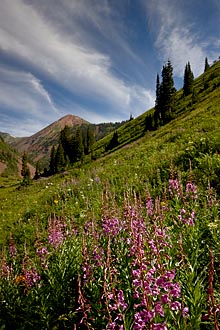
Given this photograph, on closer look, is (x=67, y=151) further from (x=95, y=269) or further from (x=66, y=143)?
(x=95, y=269)

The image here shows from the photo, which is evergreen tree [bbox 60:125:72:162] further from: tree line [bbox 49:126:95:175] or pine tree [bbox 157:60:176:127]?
pine tree [bbox 157:60:176:127]

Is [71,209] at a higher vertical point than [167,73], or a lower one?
lower

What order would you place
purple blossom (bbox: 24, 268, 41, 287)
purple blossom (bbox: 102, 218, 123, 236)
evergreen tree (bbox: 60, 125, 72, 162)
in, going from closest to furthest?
purple blossom (bbox: 102, 218, 123, 236), purple blossom (bbox: 24, 268, 41, 287), evergreen tree (bbox: 60, 125, 72, 162)

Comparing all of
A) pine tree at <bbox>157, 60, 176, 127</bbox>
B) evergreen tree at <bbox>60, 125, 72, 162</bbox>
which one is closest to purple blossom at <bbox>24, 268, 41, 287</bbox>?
pine tree at <bbox>157, 60, 176, 127</bbox>

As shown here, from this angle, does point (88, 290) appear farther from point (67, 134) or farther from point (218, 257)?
point (67, 134)

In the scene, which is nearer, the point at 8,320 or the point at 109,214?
the point at 109,214

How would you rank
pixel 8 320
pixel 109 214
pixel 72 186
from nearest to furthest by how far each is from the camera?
pixel 109 214 < pixel 8 320 < pixel 72 186

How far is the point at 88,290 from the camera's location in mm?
4027

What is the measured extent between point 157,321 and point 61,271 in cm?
266

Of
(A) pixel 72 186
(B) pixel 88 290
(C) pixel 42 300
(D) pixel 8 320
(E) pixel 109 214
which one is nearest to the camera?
(B) pixel 88 290

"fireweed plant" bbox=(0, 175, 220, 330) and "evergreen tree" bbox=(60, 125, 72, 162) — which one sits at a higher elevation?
"evergreen tree" bbox=(60, 125, 72, 162)

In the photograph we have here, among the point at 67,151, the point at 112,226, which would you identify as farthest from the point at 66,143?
the point at 112,226

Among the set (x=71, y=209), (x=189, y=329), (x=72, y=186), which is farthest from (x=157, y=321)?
(x=72, y=186)

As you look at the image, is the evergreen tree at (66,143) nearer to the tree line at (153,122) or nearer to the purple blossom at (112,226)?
the tree line at (153,122)
